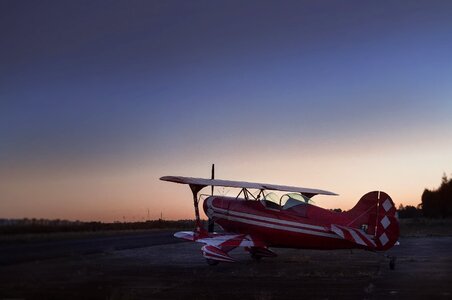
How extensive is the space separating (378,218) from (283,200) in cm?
344

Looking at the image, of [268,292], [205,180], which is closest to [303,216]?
[205,180]

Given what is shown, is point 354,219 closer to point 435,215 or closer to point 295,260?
point 295,260

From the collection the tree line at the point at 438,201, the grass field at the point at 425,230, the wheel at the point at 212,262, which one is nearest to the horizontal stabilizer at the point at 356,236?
the wheel at the point at 212,262

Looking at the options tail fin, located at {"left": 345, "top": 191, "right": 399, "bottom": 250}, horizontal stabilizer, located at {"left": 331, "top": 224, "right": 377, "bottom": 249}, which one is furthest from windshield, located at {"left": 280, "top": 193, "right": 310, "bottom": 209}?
horizontal stabilizer, located at {"left": 331, "top": 224, "right": 377, "bottom": 249}

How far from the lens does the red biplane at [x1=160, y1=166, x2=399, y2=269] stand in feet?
52.7

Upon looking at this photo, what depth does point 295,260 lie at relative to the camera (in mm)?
19500

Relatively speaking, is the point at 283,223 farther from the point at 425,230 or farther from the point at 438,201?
Result: the point at 438,201

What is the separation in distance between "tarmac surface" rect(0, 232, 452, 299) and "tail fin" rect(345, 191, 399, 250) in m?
0.95

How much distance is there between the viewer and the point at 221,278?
1403cm

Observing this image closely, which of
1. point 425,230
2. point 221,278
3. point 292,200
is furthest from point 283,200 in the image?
point 425,230

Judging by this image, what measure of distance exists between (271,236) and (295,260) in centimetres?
203

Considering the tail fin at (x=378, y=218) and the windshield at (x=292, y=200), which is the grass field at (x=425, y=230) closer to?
the windshield at (x=292, y=200)

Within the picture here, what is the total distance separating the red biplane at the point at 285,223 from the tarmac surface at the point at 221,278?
28.3 inches

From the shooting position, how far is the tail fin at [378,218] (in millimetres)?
15906
